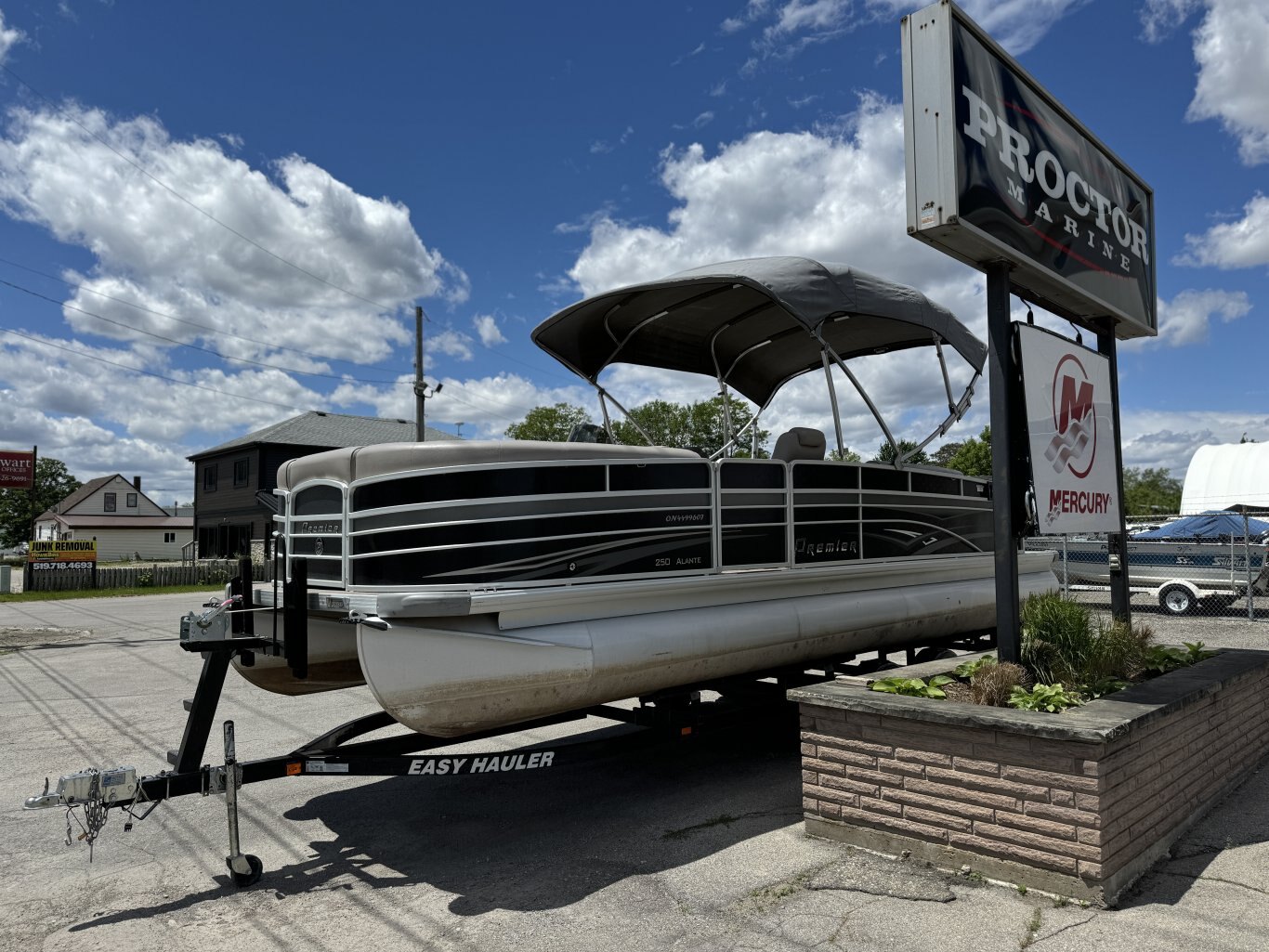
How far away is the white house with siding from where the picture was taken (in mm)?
56688

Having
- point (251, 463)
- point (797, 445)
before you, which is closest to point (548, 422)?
point (251, 463)

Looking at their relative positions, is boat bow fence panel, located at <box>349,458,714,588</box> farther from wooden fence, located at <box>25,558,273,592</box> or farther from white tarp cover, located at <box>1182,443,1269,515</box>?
white tarp cover, located at <box>1182,443,1269,515</box>

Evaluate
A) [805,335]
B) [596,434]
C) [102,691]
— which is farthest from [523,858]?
[102,691]

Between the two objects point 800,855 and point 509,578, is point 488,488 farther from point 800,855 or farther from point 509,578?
point 800,855

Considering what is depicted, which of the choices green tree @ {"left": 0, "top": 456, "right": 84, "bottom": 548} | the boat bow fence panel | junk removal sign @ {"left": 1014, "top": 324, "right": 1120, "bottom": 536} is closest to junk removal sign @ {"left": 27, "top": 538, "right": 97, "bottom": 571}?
the boat bow fence panel

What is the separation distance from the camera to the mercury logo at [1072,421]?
18.7 feet

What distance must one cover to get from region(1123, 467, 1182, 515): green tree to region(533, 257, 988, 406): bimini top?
31.0 m

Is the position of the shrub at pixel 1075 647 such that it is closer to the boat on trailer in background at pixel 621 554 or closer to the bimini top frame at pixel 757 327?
the boat on trailer in background at pixel 621 554

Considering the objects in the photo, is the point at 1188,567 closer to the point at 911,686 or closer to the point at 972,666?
the point at 972,666

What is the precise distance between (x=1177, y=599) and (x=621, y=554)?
15.4 metres

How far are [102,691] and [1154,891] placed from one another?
10.2 m

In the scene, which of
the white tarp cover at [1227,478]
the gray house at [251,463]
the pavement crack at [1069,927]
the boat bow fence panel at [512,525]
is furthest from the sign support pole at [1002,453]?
the gray house at [251,463]

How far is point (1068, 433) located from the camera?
5855mm

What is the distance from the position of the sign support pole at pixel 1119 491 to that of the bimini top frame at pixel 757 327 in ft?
3.10
